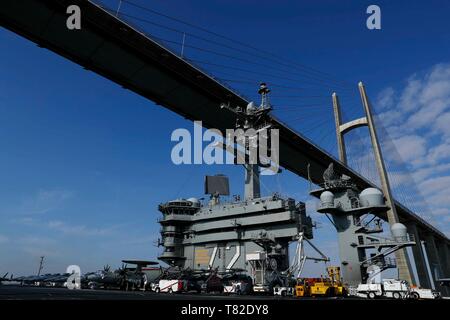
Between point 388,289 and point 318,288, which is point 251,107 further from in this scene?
point 388,289

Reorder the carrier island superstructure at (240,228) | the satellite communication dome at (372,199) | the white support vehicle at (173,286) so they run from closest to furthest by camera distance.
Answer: the white support vehicle at (173,286) < the satellite communication dome at (372,199) < the carrier island superstructure at (240,228)

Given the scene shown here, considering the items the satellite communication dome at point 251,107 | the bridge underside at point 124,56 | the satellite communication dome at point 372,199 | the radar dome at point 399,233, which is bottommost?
the radar dome at point 399,233

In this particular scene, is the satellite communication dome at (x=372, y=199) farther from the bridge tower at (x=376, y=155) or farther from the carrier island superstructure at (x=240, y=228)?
the bridge tower at (x=376, y=155)

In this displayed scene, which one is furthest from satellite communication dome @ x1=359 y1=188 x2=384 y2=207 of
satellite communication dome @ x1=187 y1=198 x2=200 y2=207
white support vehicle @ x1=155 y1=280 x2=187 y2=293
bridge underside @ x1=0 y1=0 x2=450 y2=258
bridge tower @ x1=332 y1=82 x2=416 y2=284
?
satellite communication dome @ x1=187 y1=198 x2=200 y2=207

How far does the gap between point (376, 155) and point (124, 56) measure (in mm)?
51899

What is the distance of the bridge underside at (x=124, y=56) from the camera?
29.5 metres

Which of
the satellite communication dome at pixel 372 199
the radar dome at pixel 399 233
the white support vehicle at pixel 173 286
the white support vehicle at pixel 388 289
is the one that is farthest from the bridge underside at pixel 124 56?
the white support vehicle at pixel 388 289

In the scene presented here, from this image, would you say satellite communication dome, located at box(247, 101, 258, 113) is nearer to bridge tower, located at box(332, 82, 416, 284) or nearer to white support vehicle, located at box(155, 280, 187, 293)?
white support vehicle, located at box(155, 280, 187, 293)

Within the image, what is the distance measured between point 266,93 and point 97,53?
24750mm

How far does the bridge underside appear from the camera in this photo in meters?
29.5

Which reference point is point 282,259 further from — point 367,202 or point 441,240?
point 441,240

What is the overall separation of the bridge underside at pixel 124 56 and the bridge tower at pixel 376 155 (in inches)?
967
